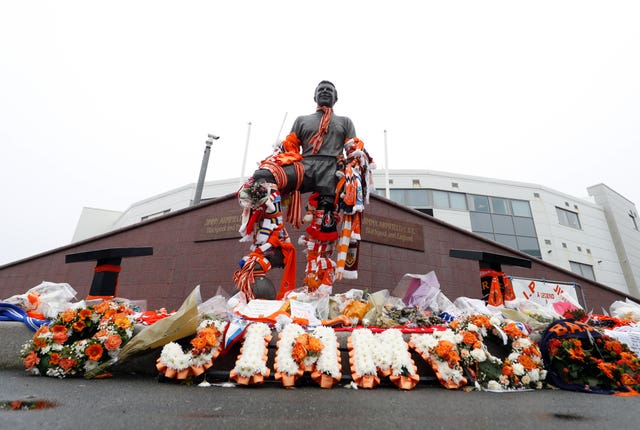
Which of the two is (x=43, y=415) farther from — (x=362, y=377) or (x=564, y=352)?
(x=564, y=352)

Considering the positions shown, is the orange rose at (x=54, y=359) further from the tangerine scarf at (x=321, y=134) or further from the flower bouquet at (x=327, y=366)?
the tangerine scarf at (x=321, y=134)

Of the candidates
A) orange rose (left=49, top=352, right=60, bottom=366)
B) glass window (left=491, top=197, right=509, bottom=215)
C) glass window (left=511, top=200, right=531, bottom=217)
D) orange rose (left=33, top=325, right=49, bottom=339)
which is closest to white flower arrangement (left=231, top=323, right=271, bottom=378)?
orange rose (left=49, top=352, right=60, bottom=366)

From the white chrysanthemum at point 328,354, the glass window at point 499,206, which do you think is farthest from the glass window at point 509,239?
the white chrysanthemum at point 328,354

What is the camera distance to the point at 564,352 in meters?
2.83

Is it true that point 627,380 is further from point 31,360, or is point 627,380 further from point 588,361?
point 31,360

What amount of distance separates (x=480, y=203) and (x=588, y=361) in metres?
24.1

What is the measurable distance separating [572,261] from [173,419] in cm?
2913

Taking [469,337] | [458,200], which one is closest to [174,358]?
[469,337]

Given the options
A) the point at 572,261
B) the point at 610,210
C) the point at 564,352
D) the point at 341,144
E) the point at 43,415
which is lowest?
the point at 43,415

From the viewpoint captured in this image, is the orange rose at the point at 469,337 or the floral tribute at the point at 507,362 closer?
the floral tribute at the point at 507,362

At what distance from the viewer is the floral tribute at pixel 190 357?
2.49m

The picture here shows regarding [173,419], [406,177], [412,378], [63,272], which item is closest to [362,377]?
[412,378]

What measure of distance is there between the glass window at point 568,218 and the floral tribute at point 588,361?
27.4 meters

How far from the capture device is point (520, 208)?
25.2 m
